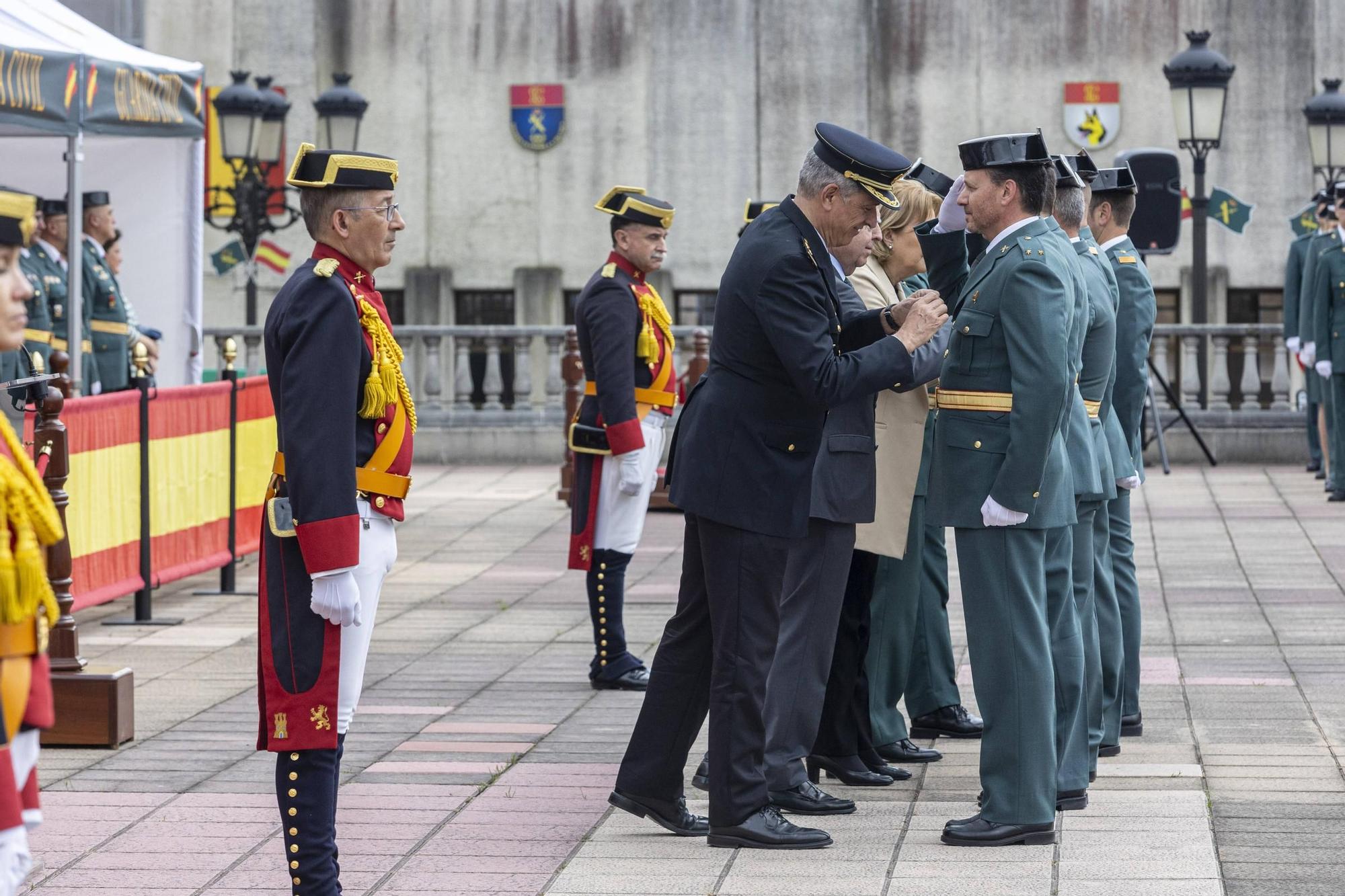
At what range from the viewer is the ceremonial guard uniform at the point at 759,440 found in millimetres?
5566

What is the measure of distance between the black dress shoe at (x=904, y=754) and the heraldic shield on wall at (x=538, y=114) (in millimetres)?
19352

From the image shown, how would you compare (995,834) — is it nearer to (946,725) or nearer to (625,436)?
(946,725)

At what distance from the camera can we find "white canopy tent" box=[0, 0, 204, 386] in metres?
10.8

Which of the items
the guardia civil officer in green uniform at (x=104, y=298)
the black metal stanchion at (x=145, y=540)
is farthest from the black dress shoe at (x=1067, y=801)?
the guardia civil officer in green uniform at (x=104, y=298)

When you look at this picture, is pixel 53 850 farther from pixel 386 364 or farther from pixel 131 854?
pixel 386 364

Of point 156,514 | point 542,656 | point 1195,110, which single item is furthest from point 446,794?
point 1195,110

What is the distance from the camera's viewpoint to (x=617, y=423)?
27.3 feet

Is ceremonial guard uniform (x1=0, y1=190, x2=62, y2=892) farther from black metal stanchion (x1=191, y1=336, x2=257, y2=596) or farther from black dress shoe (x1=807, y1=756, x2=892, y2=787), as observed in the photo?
black metal stanchion (x1=191, y1=336, x2=257, y2=596)

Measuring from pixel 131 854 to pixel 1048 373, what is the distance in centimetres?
278

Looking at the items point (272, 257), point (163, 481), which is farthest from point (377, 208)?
point (272, 257)

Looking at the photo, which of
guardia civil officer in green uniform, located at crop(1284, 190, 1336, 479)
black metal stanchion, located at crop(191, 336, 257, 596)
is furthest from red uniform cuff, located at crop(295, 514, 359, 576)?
guardia civil officer in green uniform, located at crop(1284, 190, 1336, 479)

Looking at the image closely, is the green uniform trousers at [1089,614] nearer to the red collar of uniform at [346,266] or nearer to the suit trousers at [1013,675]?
the suit trousers at [1013,675]

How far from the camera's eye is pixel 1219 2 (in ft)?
82.0

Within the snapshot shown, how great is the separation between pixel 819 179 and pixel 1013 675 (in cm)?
145
